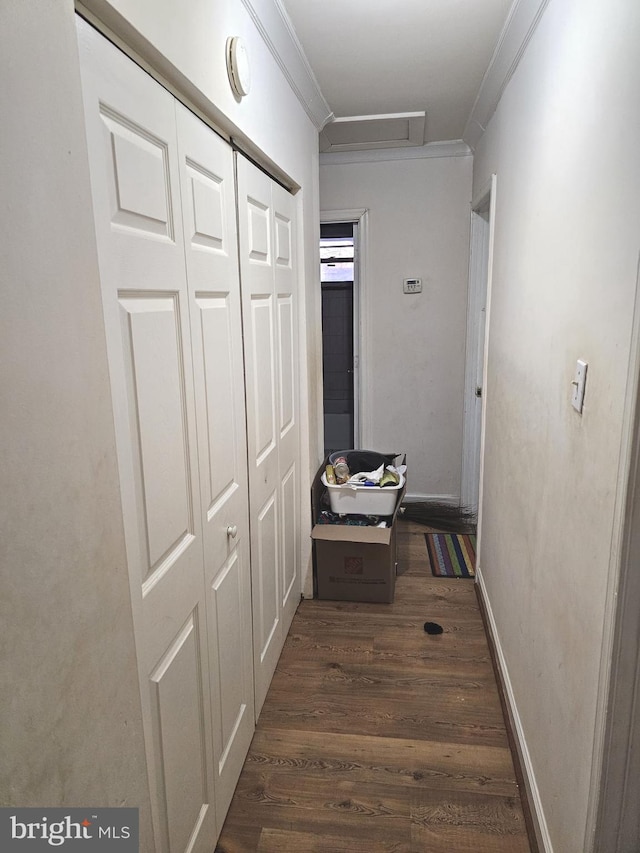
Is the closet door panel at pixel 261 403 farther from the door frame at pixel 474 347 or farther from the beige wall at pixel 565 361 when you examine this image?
the door frame at pixel 474 347

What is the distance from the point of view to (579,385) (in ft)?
4.28

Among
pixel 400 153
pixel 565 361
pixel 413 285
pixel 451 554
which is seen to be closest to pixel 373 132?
pixel 400 153

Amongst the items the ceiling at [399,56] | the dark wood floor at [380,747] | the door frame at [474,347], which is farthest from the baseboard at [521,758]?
the ceiling at [399,56]

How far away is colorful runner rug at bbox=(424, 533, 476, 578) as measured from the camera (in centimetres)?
319

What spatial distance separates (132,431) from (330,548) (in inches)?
75.2

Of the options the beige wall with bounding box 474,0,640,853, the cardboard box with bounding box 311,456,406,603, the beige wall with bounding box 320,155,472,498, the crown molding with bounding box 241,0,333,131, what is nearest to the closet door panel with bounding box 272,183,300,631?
the cardboard box with bounding box 311,456,406,603

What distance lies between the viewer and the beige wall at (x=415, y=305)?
3676 mm

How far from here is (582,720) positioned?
4.09ft

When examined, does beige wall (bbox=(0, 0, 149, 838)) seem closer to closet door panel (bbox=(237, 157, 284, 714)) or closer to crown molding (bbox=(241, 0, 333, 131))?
closet door panel (bbox=(237, 157, 284, 714))

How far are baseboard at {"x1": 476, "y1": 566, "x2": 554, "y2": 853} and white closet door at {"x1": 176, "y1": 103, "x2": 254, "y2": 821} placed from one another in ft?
2.94

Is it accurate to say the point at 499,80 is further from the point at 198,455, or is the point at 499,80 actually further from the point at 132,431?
the point at 132,431

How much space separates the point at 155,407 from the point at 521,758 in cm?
164

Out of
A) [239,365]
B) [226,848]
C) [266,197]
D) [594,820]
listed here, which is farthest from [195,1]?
[226,848]

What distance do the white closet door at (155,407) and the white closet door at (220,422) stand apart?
7 centimetres
